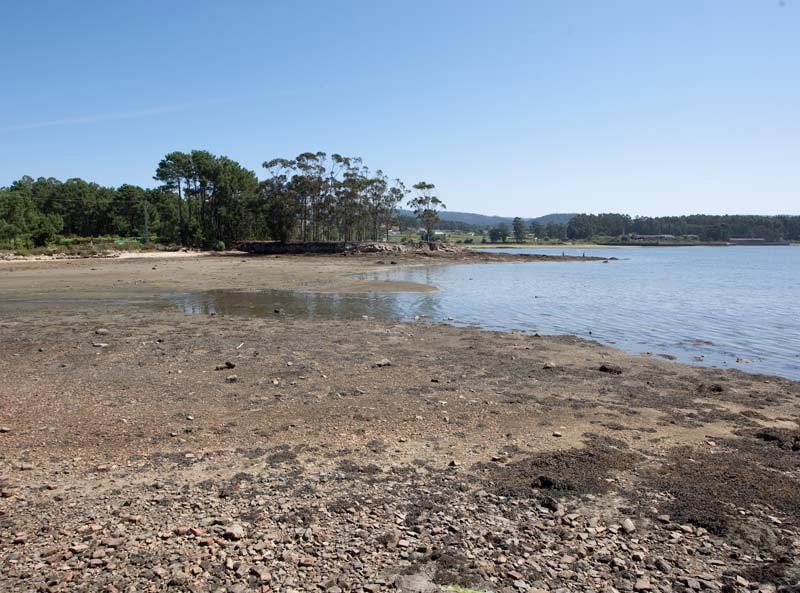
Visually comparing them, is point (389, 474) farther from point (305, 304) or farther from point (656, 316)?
point (656, 316)

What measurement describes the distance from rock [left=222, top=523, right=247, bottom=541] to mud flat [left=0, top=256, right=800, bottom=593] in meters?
0.03

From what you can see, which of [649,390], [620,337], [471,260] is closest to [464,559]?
[649,390]

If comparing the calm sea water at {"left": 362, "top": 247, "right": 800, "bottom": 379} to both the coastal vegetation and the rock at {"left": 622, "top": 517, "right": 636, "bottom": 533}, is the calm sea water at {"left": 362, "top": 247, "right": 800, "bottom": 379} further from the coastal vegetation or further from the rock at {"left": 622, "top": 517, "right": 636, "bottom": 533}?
the coastal vegetation

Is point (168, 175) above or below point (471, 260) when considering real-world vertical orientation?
above

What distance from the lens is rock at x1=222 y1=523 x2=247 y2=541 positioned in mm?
5152

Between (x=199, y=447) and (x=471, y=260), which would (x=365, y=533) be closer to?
(x=199, y=447)

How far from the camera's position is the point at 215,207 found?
85.5m

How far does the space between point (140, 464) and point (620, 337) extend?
55.0ft

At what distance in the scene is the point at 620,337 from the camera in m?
19.2

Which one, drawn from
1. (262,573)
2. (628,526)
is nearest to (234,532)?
(262,573)

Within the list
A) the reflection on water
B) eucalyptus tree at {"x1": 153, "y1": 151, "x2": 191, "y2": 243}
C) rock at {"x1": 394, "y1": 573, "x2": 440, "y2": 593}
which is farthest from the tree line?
rock at {"x1": 394, "y1": 573, "x2": 440, "y2": 593}

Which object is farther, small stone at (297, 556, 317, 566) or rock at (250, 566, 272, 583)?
small stone at (297, 556, 317, 566)

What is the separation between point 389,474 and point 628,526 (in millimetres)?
2803

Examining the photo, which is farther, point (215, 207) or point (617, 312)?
point (215, 207)
